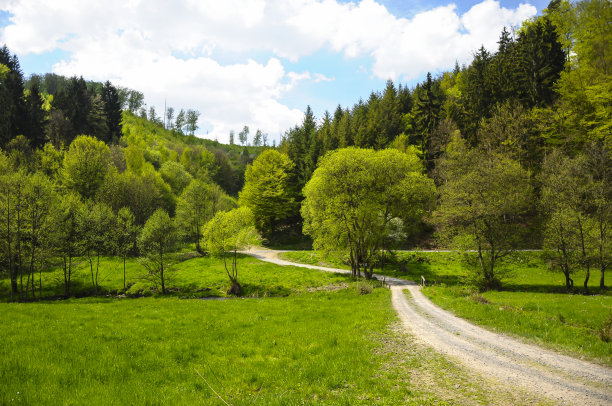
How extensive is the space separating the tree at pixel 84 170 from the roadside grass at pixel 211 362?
49.7 m

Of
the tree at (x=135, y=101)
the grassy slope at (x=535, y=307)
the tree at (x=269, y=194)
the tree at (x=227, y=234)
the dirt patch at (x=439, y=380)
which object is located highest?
the tree at (x=135, y=101)

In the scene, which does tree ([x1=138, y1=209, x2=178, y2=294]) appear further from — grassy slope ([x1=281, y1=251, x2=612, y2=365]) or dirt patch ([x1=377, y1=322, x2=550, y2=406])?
dirt patch ([x1=377, y1=322, x2=550, y2=406])

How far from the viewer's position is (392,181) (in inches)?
1409

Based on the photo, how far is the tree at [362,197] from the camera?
113 feet

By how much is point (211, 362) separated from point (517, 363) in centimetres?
1105

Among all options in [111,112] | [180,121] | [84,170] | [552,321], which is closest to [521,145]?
[552,321]

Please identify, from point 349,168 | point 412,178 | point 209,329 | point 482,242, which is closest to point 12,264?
point 209,329

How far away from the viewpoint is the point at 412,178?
35.5 metres

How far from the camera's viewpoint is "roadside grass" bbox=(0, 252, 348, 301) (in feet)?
115

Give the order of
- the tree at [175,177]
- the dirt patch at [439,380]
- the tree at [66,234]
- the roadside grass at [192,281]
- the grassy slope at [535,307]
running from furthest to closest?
the tree at [175,177] → the roadside grass at [192,281] → the tree at [66,234] → the grassy slope at [535,307] → the dirt patch at [439,380]

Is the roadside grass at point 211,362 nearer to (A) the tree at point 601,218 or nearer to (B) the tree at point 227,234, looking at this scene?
(B) the tree at point 227,234

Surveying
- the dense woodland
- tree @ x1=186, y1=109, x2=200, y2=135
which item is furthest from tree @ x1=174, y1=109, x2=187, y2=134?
the dense woodland

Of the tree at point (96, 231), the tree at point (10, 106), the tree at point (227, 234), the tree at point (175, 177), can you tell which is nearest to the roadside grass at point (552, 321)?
the tree at point (227, 234)

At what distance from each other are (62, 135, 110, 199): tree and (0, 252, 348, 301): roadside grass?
61.7 ft
